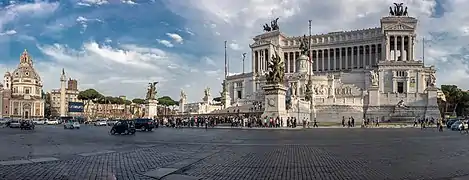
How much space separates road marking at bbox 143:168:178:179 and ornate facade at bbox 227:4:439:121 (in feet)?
146

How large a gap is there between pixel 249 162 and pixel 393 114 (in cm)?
6192

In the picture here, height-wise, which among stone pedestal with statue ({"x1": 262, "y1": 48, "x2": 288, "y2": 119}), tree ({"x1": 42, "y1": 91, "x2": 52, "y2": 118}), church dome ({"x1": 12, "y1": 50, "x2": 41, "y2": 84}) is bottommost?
tree ({"x1": 42, "y1": 91, "x2": 52, "y2": 118})

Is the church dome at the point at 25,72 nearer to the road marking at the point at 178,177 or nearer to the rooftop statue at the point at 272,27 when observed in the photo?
the rooftop statue at the point at 272,27

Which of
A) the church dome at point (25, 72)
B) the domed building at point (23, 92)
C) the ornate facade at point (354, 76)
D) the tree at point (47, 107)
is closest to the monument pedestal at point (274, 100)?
the ornate facade at point (354, 76)

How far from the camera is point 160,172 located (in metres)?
10.9

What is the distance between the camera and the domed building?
154m

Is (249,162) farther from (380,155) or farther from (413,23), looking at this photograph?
(413,23)

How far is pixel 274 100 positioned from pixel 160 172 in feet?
113

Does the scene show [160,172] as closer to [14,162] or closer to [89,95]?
[14,162]

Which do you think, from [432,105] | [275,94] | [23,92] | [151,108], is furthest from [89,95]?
[275,94]

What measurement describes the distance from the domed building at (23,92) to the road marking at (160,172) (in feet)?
509

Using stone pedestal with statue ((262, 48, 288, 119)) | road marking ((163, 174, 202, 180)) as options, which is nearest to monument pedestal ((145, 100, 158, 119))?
stone pedestal with statue ((262, 48, 288, 119))

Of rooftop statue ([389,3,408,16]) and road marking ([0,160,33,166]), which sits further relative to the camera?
rooftop statue ([389,3,408,16])

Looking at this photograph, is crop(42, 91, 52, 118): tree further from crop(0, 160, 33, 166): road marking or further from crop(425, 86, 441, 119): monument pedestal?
crop(0, 160, 33, 166): road marking
